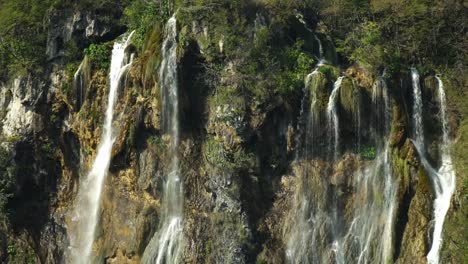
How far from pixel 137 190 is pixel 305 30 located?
925 centimetres

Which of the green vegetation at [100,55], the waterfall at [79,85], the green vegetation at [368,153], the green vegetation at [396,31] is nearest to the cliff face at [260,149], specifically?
the green vegetation at [368,153]

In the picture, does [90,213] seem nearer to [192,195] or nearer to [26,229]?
[26,229]

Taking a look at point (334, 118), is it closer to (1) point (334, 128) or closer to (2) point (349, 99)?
(1) point (334, 128)

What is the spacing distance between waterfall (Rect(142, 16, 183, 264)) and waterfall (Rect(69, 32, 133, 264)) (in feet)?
7.75

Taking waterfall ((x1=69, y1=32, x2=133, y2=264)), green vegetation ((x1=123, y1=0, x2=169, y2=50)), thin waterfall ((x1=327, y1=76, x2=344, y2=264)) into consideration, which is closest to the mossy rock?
thin waterfall ((x1=327, y1=76, x2=344, y2=264))

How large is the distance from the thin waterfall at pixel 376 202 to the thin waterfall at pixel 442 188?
1360 millimetres

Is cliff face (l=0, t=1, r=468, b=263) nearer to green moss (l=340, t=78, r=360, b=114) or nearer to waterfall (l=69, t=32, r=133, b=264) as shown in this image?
green moss (l=340, t=78, r=360, b=114)

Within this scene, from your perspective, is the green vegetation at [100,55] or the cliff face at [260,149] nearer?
the cliff face at [260,149]

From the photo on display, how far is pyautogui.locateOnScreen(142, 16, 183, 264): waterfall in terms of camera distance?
20.6 metres

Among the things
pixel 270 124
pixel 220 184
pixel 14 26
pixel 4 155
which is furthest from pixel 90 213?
pixel 14 26

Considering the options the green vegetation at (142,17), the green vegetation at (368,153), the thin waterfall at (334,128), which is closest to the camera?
the thin waterfall at (334,128)

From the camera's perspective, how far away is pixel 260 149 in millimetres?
20703

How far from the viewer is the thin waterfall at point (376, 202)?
19.4 metres

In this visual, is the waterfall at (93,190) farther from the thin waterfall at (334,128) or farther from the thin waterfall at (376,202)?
the thin waterfall at (376,202)
